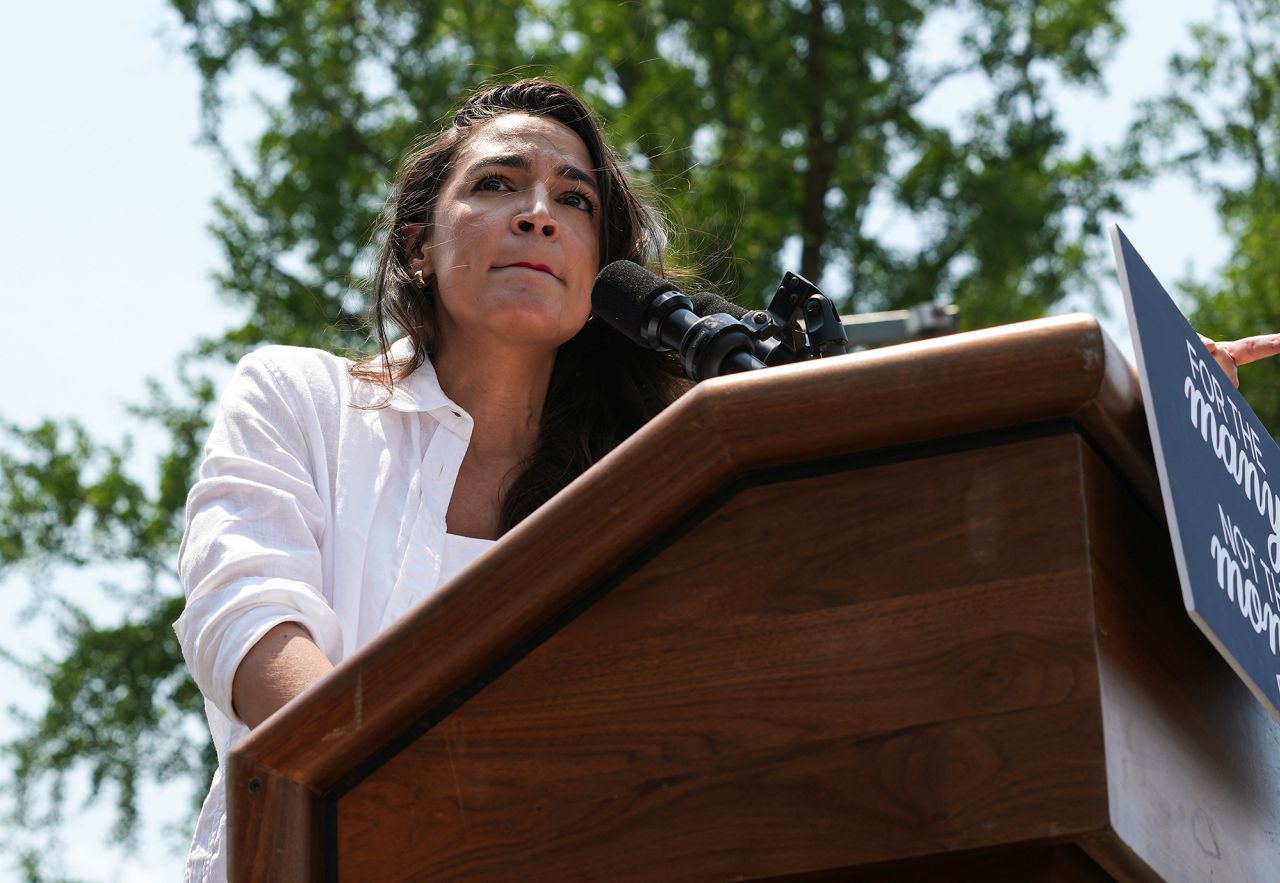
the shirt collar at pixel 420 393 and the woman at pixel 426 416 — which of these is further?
the shirt collar at pixel 420 393

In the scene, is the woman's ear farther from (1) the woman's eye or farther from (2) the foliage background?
(2) the foliage background

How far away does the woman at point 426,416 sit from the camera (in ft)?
5.89

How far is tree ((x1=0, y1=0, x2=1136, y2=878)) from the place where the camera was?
1234cm

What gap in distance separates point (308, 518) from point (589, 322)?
3.08 feet

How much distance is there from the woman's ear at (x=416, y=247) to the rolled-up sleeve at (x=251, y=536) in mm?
597

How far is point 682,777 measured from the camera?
1168 millimetres

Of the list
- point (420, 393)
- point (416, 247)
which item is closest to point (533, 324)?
point (420, 393)

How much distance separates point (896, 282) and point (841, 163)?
1042mm

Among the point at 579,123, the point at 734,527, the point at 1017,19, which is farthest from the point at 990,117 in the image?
the point at 734,527

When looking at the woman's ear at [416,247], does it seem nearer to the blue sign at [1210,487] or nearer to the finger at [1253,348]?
the finger at [1253,348]

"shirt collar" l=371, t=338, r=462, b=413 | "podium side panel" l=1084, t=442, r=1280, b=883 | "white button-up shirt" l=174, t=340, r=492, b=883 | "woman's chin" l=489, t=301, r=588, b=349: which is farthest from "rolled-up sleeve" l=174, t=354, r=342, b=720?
"podium side panel" l=1084, t=442, r=1280, b=883

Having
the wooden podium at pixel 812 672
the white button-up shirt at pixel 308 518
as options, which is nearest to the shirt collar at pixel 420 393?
the white button-up shirt at pixel 308 518

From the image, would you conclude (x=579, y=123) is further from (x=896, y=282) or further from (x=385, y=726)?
(x=896, y=282)

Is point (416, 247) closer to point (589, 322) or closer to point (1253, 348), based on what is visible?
point (589, 322)
